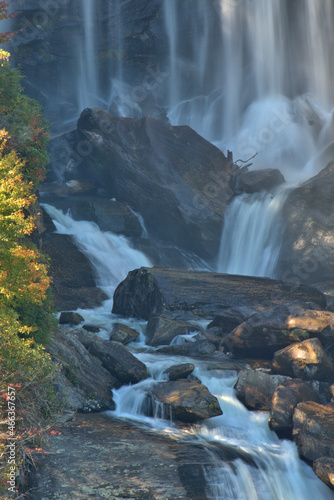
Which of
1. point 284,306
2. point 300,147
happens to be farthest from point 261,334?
point 300,147

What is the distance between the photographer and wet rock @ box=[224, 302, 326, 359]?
15648 millimetres

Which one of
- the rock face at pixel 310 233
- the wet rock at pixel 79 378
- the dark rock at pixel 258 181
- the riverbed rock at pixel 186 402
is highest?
the dark rock at pixel 258 181

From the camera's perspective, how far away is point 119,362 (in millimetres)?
14273

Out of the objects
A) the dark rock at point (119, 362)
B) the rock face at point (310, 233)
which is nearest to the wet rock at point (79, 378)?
the dark rock at point (119, 362)

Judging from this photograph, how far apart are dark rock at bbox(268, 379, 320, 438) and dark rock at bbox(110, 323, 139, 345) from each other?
7.24 meters

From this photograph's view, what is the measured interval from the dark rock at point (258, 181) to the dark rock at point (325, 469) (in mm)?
24481

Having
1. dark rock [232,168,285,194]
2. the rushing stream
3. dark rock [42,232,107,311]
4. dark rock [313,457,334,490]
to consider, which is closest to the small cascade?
dark rock [232,168,285,194]

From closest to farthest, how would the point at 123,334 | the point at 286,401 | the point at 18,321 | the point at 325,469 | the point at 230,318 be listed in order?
the point at 325,469 → the point at 18,321 → the point at 286,401 → the point at 123,334 → the point at 230,318

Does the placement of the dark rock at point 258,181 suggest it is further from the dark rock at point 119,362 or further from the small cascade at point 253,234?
the dark rock at point 119,362

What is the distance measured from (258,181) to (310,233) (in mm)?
6933

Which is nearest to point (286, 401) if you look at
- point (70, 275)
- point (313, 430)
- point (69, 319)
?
point (313, 430)

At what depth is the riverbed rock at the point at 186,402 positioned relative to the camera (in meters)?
11.7

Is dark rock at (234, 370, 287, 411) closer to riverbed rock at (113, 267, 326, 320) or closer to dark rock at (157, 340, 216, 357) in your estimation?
dark rock at (157, 340, 216, 357)

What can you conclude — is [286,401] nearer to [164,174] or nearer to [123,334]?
[123,334]
